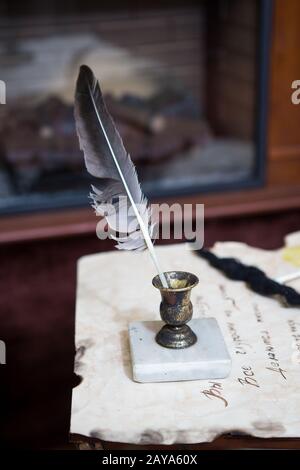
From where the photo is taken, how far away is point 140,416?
3.07 feet

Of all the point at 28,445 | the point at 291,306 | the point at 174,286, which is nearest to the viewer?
the point at 174,286

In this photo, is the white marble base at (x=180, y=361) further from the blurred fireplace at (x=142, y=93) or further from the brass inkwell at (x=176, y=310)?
the blurred fireplace at (x=142, y=93)

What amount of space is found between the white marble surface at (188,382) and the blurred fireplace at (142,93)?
1080mm

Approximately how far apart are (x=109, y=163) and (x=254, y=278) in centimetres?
36

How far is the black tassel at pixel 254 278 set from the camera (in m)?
1.23

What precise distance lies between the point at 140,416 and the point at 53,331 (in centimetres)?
112

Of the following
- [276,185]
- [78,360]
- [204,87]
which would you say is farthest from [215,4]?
[78,360]

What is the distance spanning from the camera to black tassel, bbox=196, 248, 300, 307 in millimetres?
1227

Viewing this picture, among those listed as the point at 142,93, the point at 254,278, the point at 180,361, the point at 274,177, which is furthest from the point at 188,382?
the point at 142,93

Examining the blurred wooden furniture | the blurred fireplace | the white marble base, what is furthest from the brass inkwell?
the blurred fireplace

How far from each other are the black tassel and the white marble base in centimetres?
22

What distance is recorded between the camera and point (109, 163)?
1146mm

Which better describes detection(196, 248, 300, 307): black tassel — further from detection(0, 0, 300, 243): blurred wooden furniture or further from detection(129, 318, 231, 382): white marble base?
detection(0, 0, 300, 243): blurred wooden furniture
